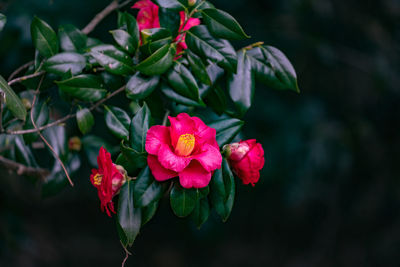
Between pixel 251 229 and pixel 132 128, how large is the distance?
2576mm

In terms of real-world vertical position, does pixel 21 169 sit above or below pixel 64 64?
below

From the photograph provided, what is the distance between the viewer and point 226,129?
812 mm

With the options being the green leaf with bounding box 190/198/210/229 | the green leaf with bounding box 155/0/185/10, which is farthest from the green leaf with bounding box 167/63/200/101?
the green leaf with bounding box 190/198/210/229

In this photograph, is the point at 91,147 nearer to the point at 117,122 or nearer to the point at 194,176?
the point at 117,122

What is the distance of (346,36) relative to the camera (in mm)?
2338

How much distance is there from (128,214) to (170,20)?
393 mm

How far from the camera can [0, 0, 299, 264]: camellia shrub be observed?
700 mm

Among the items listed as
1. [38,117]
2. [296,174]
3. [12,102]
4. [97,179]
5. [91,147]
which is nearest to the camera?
[12,102]

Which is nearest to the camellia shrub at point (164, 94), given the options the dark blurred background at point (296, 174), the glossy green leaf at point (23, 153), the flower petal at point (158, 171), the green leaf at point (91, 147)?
the flower petal at point (158, 171)

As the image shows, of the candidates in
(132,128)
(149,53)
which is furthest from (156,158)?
(149,53)

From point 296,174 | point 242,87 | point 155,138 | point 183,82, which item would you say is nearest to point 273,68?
point 242,87

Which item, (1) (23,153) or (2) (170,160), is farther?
(1) (23,153)

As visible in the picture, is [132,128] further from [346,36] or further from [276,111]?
[346,36]

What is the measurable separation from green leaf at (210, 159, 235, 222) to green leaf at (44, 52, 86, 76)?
345 mm
